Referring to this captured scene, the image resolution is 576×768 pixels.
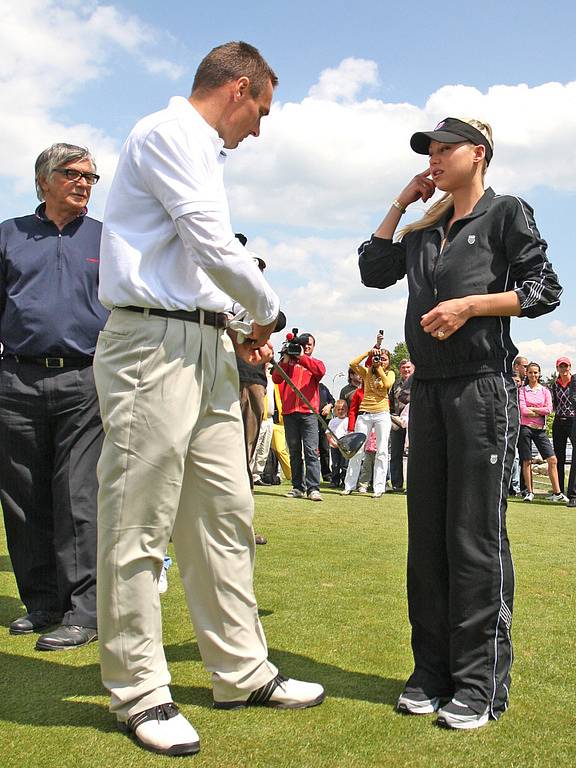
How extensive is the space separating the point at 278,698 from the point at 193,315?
1534 millimetres

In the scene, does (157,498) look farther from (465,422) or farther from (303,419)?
(303,419)

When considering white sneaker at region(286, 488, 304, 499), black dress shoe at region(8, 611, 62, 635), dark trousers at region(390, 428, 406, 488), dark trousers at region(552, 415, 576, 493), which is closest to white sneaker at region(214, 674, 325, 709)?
black dress shoe at region(8, 611, 62, 635)

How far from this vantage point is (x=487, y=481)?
329 cm

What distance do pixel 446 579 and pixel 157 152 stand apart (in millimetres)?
2023

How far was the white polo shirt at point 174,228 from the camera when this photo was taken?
298cm

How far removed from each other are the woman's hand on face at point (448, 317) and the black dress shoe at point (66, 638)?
2.37 meters

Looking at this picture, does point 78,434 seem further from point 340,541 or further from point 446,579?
point 340,541

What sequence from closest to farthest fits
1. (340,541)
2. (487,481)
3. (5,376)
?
(487,481)
(5,376)
(340,541)

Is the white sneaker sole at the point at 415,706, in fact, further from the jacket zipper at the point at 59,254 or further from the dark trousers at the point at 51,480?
the jacket zipper at the point at 59,254

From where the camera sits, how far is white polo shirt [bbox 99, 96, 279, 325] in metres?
2.98

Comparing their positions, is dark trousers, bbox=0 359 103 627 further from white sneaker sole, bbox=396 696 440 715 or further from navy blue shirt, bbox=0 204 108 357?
white sneaker sole, bbox=396 696 440 715

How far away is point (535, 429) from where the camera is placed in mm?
13938

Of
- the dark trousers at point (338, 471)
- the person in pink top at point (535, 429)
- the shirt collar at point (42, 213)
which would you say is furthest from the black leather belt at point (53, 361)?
the dark trousers at point (338, 471)

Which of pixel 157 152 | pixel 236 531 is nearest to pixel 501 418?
pixel 236 531
